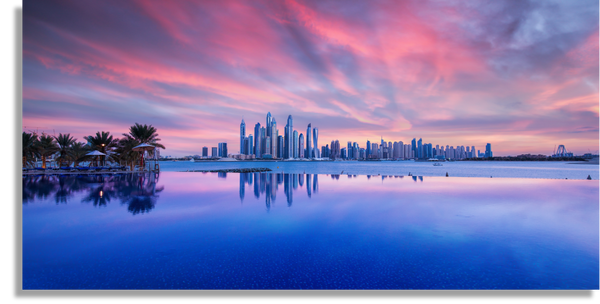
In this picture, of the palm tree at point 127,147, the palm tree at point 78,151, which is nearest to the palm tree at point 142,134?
the palm tree at point 127,147

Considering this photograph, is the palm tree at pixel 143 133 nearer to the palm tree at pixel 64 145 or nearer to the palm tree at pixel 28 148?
the palm tree at pixel 64 145

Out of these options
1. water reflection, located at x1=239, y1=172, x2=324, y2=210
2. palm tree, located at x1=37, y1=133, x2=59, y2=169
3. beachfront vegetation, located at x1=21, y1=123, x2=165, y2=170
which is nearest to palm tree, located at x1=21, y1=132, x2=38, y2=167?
beachfront vegetation, located at x1=21, y1=123, x2=165, y2=170

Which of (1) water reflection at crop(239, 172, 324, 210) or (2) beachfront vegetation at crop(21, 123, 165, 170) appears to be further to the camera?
(2) beachfront vegetation at crop(21, 123, 165, 170)

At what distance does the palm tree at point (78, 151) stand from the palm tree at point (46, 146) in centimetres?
171

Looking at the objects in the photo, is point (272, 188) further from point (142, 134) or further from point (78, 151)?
point (78, 151)

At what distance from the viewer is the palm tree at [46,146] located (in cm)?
2702

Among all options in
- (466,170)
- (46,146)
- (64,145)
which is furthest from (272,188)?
(466,170)

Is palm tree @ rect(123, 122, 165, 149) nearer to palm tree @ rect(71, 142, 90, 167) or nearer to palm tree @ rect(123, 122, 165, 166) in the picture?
palm tree @ rect(123, 122, 165, 166)

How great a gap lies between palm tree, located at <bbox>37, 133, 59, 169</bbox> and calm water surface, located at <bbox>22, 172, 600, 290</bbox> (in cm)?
2530

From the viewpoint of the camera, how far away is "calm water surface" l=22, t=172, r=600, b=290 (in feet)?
13.5

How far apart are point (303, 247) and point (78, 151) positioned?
3767 centimetres

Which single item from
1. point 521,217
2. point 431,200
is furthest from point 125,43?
point 521,217

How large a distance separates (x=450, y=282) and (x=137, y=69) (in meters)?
15.3

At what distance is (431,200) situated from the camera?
1213 centimetres
